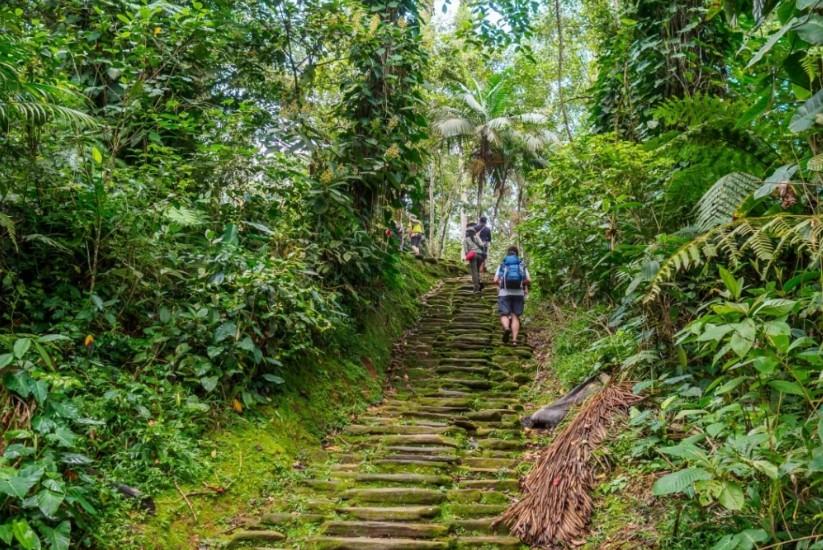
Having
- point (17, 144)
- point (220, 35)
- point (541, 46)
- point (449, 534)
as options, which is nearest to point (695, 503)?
point (449, 534)

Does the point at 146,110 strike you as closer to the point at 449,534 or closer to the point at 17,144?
the point at 17,144

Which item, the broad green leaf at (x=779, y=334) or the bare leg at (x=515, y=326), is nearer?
the broad green leaf at (x=779, y=334)

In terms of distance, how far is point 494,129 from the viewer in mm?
Result: 18547

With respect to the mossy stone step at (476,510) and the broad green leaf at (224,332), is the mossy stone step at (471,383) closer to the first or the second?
the mossy stone step at (476,510)

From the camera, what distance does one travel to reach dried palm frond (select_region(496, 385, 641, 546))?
3822 mm

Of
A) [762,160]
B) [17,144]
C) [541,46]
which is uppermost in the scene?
[541,46]

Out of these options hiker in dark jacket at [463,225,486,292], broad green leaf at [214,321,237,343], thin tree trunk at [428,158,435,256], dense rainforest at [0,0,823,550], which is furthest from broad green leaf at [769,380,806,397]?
thin tree trunk at [428,158,435,256]

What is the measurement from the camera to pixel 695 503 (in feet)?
10.3

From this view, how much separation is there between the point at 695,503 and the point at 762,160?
2457mm

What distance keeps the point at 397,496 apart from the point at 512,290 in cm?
486

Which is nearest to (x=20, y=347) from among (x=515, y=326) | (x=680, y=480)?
(x=680, y=480)

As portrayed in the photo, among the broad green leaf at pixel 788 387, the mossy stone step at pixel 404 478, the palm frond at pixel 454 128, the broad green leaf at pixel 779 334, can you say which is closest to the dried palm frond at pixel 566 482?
the mossy stone step at pixel 404 478

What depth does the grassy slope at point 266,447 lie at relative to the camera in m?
3.89

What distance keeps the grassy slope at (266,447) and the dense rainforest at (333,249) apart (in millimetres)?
47
